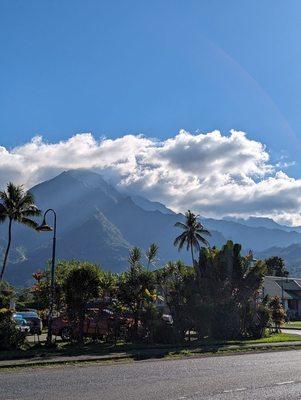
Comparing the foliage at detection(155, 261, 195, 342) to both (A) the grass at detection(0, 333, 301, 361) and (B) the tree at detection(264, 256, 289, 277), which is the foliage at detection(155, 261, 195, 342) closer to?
(A) the grass at detection(0, 333, 301, 361)

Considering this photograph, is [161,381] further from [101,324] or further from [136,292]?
[101,324]

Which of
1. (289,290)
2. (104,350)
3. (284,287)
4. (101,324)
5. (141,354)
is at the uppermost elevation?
(284,287)

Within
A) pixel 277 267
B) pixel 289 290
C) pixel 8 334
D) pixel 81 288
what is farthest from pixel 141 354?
pixel 277 267

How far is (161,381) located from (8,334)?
29.3 ft

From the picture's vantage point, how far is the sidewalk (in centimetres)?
1683

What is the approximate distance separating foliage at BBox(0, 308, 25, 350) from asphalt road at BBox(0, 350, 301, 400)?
455 centimetres

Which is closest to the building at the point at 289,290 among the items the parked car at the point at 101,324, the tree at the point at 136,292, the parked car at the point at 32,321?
the parked car at the point at 32,321

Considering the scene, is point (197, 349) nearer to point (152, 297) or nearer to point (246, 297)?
point (152, 297)

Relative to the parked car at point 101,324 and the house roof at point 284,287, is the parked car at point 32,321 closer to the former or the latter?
the parked car at point 101,324

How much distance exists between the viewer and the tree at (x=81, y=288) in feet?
71.7

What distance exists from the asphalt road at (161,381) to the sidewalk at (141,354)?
107cm

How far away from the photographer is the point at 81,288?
2186 centimetres

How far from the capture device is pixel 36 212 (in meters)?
41.7

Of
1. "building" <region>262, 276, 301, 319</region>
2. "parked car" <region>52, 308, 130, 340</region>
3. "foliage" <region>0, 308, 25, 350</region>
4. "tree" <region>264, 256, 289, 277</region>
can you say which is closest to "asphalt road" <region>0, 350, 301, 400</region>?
"foliage" <region>0, 308, 25, 350</region>
